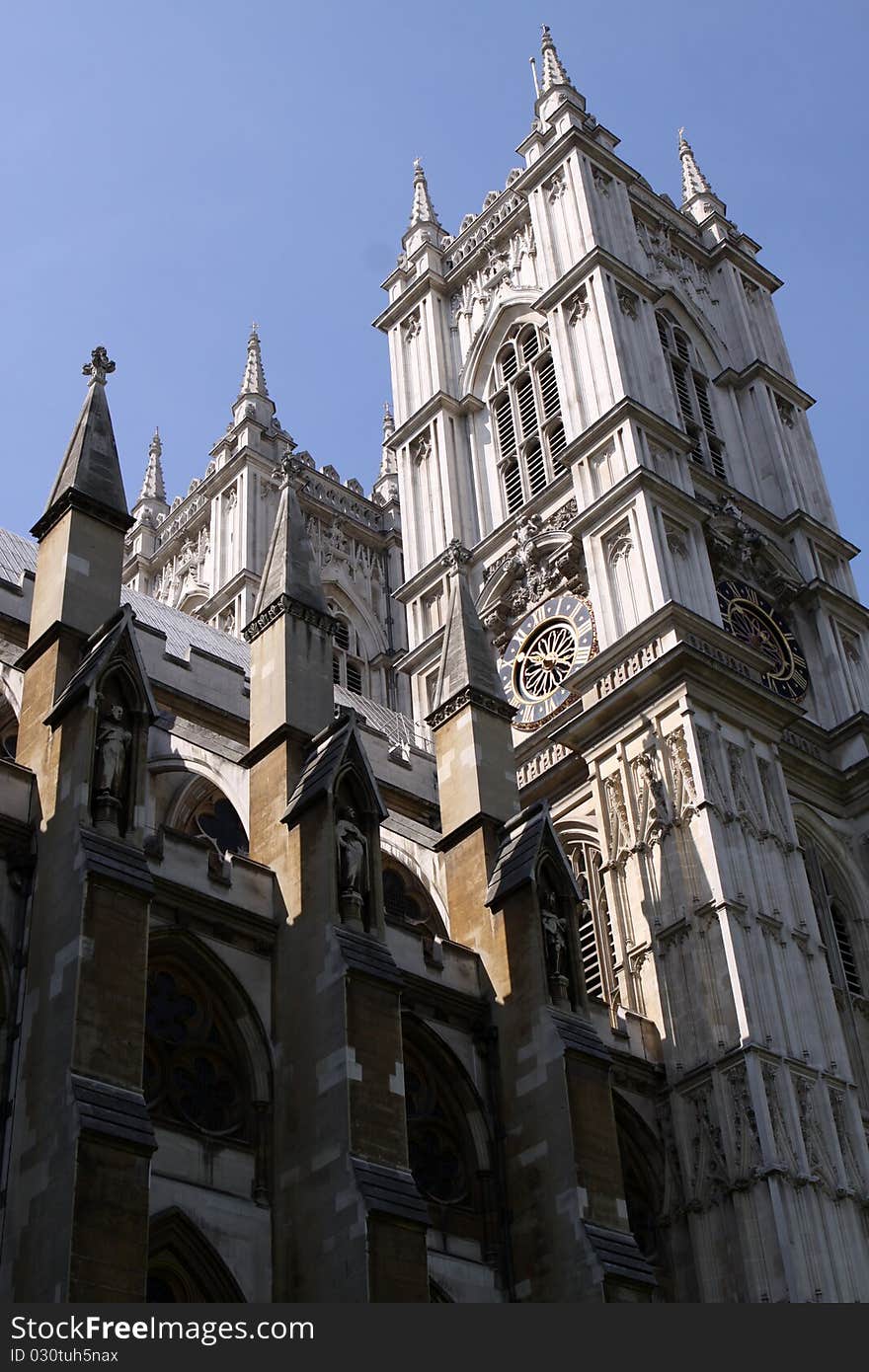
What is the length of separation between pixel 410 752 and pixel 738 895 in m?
8.69

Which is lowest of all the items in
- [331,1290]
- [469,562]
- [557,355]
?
[331,1290]

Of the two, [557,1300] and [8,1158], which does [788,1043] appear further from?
[8,1158]

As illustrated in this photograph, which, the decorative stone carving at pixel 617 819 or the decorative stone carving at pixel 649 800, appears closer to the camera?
the decorative stone carving at pixel 649 800

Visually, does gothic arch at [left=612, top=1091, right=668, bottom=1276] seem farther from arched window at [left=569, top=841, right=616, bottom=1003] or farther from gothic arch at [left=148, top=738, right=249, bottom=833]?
gothic arch at [left=148, top=738, right=249, bottom=833]

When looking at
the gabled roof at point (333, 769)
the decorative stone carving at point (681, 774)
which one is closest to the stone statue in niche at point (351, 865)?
the gabled roof at point (333, 769)

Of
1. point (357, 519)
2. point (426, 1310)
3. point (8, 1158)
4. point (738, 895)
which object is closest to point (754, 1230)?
point (738, 895)

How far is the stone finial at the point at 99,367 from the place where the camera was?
84.1 ft

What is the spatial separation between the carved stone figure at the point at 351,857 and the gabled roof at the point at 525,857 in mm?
2876

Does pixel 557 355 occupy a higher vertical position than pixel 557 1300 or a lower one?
higher

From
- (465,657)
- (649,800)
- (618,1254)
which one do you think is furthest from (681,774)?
(618,1254)

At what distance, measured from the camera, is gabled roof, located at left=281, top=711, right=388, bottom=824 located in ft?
72.5

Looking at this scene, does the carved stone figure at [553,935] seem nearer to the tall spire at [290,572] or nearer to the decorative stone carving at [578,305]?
the tall spire at [290,572]

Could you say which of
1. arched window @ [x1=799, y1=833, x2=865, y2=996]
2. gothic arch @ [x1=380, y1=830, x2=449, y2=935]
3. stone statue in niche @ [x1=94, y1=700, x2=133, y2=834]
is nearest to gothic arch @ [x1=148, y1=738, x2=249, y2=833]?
gothic arch @ [x1=380, y1=830, x2=449, y2=935]

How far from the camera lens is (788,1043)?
2558 centimetres
